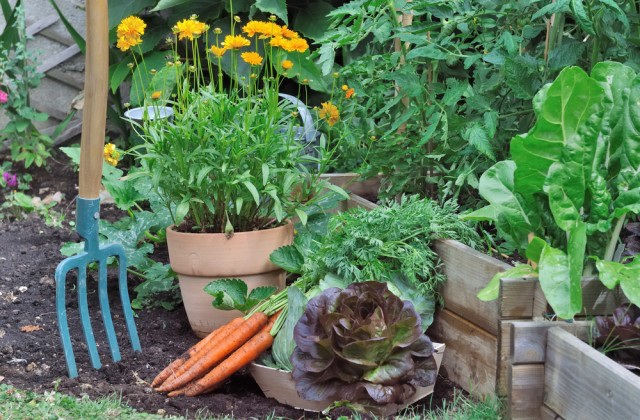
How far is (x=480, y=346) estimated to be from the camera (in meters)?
2.47

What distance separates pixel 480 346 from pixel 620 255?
19.9 inches

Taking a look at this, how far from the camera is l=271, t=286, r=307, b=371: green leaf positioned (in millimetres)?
2494

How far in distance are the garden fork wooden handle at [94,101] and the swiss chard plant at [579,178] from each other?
1229 mm

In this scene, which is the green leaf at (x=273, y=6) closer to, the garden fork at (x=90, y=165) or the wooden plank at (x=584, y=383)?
the garden fork at (x=90, y=165)

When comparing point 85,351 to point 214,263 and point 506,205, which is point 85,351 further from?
point 506,205

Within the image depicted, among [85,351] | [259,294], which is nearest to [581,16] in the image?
[259,294]

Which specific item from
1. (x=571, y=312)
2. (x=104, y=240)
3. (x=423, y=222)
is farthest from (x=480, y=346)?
(x=104, y=240)

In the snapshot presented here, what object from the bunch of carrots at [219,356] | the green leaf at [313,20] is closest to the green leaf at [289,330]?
the bunch of carrots at [219,356]

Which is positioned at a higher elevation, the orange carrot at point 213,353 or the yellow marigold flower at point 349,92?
the yellow marigold flower at point 349,92

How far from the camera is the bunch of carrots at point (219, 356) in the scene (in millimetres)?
2494

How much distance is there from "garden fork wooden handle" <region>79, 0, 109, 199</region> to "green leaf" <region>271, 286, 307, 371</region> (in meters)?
0.69

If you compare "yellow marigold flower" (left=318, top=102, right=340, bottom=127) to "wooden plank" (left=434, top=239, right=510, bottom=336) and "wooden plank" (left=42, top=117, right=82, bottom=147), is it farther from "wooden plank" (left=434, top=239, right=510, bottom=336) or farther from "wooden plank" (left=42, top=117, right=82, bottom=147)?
"wooden plank" (left=42, top=117, right=82, bottom=147)

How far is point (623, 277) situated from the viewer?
6.24 feet

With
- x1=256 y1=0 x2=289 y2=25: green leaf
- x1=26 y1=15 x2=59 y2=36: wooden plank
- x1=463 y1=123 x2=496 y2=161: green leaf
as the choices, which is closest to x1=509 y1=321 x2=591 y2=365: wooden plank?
x1=463 y1=123 x2=496 y2=161: green leaf
